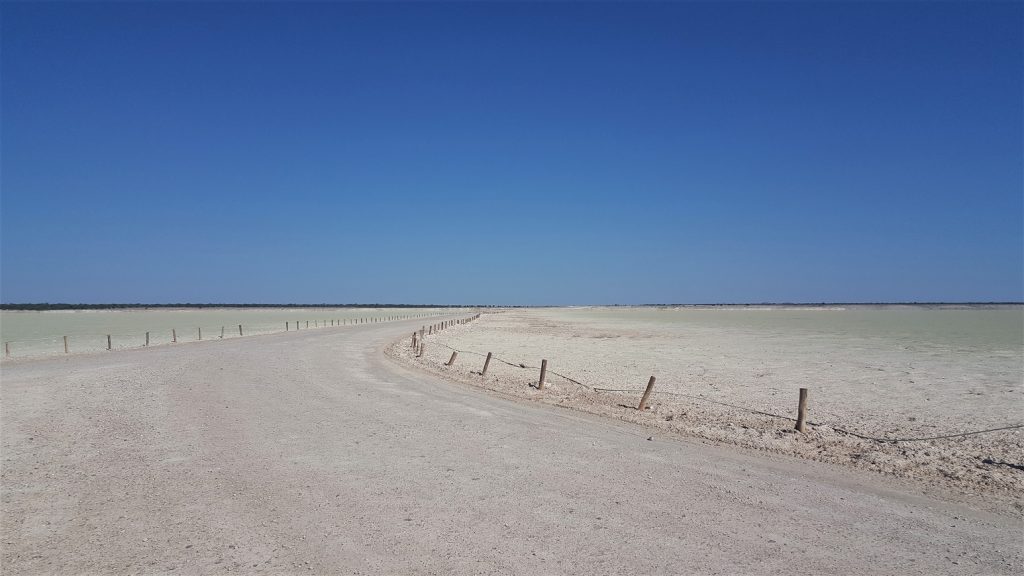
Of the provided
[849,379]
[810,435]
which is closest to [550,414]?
[810,435]

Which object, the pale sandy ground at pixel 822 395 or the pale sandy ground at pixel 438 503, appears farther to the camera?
the pale sandy ground at pixel 822 395

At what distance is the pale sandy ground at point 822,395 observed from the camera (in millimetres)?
11328

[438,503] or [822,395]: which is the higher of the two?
[822,395]

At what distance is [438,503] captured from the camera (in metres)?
8.34

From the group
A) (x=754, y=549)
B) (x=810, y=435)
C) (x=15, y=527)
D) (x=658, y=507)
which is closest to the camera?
(x=754, y=549)

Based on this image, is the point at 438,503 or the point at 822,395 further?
the point at 822,395

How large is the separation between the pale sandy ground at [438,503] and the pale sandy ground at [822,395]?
53.1 inches

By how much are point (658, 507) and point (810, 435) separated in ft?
22.0

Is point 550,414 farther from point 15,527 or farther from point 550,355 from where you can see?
point 550,355

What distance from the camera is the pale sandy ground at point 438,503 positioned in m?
6.64

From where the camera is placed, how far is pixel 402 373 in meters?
23.0

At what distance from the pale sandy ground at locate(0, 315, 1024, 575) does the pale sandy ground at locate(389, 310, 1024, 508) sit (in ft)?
4.42

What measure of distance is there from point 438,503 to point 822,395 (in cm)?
1556

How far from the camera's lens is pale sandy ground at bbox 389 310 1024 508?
11328 mm
